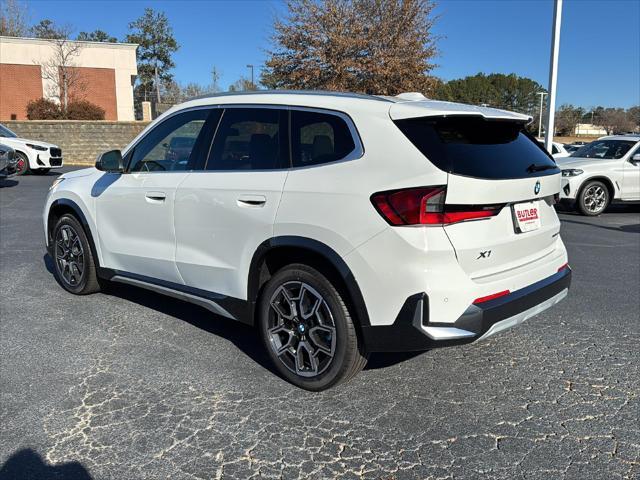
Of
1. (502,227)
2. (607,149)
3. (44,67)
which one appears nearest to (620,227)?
(607,149)

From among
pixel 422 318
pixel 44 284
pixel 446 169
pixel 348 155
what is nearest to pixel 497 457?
pixel 422 318

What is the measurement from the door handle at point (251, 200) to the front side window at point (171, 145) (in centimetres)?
71

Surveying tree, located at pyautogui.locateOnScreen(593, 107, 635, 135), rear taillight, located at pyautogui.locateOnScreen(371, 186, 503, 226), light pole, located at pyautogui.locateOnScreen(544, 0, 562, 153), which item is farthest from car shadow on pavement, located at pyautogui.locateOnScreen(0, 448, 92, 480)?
tree, located at pyautogui.locateOnScreen(593, 107, 635, 135)

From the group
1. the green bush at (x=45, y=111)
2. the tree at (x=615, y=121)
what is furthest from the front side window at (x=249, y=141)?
the tree at (x=615, y=121)

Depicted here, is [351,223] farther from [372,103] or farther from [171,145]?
[171,145]

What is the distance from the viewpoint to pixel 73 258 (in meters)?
5.33

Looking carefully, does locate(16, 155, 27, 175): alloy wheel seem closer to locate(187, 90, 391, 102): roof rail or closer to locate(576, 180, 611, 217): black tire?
locate(187, 90, 391, 102): roof rail

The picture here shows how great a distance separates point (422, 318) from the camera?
2957mm

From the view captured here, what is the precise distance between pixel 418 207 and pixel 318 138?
34.2 inches

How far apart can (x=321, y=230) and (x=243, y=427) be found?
117 cm

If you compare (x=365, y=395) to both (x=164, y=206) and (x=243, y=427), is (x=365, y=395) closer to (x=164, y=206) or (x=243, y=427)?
(x=243, y=427)

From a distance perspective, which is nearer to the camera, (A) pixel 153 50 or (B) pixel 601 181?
(B) pixel 601 181

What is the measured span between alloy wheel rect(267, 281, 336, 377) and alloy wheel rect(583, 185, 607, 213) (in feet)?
32.1

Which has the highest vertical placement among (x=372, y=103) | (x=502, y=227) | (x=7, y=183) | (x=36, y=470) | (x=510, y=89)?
(x=510, y=89)
